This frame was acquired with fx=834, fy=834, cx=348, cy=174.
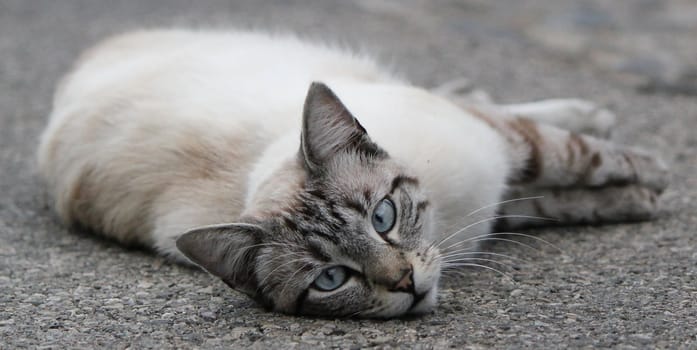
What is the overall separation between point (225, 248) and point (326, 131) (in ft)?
1.71

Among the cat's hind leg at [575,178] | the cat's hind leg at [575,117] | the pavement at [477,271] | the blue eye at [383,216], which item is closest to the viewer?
the pavement at [477,271]

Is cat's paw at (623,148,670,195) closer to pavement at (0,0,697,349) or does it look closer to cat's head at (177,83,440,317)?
pavement at (0,0,697,349)

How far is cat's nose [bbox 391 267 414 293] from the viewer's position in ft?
8.75

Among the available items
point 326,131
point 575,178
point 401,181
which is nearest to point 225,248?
point 326,131

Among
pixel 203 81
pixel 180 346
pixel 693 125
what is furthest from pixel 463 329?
pixel 693 125

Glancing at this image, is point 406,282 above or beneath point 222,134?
beneath

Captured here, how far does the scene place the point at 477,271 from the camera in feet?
10.8

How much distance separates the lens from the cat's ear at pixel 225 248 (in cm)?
268

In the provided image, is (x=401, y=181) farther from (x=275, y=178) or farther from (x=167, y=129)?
(x=167, y=129)

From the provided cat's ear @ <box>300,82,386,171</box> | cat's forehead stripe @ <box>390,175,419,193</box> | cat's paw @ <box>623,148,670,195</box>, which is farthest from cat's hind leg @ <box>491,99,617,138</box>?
cat's ear @ <box>300,82,386,171</box>

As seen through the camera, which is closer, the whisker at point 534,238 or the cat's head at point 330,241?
the cat's head at point 330,241

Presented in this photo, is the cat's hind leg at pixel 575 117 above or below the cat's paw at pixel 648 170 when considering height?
above

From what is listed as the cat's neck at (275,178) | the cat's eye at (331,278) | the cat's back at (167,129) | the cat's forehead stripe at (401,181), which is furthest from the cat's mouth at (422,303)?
the cat's back at (167,129)

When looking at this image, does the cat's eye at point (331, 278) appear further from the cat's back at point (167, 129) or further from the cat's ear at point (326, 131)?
the cat's back at point (167, 129)
